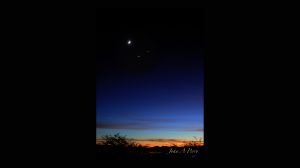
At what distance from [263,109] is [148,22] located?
1.32 metres

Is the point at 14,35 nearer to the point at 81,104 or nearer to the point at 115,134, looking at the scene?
the point at 81,104

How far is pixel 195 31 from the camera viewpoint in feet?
11.3

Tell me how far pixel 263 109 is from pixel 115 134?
1.37 meters

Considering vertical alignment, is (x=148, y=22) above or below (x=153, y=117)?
above

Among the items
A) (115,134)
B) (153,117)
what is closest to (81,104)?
(115,134)

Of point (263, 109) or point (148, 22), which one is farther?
point (148, 22)

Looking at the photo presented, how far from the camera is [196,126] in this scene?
3.35 metres

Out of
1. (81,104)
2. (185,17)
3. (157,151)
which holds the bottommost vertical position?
(157,151)

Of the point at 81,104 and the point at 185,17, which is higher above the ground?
the point at 185,17

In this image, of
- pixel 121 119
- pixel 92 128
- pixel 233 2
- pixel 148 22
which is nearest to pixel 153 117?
pixel 121 119

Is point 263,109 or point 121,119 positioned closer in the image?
point 263,109

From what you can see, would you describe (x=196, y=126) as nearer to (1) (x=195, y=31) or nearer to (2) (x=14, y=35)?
(1) (x=195, y=31)

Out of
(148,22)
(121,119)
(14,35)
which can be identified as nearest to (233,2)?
(148,22)

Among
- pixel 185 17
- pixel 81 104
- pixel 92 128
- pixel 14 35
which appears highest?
pixel 185 17
